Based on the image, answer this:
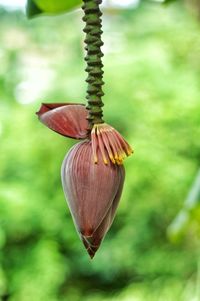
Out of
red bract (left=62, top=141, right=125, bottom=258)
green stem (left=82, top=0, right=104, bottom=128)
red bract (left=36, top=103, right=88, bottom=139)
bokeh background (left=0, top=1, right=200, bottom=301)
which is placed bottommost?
bokeh background (left=0, top=1, right=200, bottom=301)

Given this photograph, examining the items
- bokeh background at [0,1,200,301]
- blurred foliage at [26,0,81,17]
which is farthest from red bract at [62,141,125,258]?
bokeh background at [0,1,200,301]

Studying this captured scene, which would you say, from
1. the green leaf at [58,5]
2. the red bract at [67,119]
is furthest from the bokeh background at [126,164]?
the red bract at [67,119]

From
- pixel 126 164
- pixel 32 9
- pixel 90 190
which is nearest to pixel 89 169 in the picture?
pixel 90 190

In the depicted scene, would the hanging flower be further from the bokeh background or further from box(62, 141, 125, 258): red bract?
the bokeh background

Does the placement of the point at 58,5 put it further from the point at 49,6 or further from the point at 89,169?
the point at 89,169

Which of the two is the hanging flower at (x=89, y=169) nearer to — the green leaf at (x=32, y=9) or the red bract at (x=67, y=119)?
the red bract at (x=67, y=119)

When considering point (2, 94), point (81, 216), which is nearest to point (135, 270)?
point (2, 94)

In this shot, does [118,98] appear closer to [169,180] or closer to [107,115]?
[107,115]
